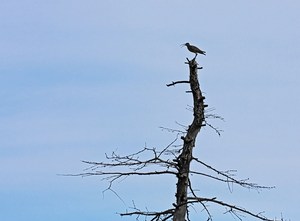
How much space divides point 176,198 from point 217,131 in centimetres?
93

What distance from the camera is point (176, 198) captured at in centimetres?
976

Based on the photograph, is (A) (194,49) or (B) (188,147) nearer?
(B) (188,147)

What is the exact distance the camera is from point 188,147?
978cm

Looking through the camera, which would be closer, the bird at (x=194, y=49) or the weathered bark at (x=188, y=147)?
the weathered bark at (x=188, y=147)

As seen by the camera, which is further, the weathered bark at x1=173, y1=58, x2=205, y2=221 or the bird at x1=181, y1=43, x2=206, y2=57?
the bird at x1=181, y1=43, x2=206, y2=57

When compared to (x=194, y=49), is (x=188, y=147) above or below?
below

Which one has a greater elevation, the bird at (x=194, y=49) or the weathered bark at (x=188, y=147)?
the bird at (x=194, y=49)

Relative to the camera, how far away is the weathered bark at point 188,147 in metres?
9.63

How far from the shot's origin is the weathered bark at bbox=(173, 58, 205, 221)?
9.63 metres

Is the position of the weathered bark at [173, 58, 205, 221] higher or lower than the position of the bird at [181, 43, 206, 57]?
lower

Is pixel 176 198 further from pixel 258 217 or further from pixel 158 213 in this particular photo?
pixel 258 217

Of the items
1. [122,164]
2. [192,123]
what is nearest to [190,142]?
[192,123]

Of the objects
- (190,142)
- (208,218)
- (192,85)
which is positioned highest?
(192,85)

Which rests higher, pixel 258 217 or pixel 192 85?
pixel 192 85
